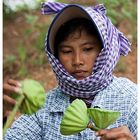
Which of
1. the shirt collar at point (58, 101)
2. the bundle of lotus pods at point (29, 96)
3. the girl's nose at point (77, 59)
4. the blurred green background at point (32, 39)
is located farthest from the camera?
the blurred green background at point (32, 39)

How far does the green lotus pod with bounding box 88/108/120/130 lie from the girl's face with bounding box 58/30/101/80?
36 centimetres

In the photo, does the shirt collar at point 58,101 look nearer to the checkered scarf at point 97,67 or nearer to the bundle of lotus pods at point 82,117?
the checkered scarf at point 97,67

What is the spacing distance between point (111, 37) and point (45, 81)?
75.4 inches

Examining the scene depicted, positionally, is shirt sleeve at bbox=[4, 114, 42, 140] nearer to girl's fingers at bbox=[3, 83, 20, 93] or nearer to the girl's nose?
the girl's nose

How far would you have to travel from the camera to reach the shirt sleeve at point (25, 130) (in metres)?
1.11

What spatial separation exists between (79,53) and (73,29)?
0.34 feet

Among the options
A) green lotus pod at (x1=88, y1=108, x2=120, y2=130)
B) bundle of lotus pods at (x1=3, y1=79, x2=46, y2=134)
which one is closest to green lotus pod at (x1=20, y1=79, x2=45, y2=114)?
bundle of lotus pods at (x1=3, y1=79, x2=46, y2=134)

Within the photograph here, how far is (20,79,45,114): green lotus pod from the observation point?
542 mm

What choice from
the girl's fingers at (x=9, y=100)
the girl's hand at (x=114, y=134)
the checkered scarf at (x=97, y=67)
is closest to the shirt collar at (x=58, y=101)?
the checkered scarf at (x=97, y=67)

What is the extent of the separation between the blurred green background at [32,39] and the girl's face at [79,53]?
5.71 ft

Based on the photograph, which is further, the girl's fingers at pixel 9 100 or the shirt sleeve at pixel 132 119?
the shirt sleeve at pixel 132 119

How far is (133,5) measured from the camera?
10.4 feet

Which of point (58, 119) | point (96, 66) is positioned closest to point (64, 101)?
point (58, 119)

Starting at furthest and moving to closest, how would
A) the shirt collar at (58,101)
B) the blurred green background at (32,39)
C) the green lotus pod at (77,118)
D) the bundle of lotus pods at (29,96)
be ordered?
the blurred green background at (32,39), the shirt collar at (58,101), the green lotus pod at (77,118), the bundle of lotus pods at (29,96)
